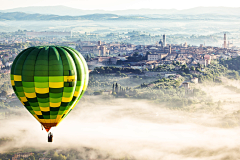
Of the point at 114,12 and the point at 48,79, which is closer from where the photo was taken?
the point at 48,79

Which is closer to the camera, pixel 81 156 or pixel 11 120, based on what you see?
pixel 81 156

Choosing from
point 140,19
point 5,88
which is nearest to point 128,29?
point 140,19

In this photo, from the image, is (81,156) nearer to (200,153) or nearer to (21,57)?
(200,153)

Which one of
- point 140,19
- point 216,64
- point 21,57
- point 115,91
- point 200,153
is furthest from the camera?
point 140,19

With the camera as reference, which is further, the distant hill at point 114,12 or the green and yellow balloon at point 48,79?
the distant hill at point 114,12

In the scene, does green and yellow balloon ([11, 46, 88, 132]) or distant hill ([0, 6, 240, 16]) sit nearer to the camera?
green and yellow balloon ([11, 46, 88, 132])

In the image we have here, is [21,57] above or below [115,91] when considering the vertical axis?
above

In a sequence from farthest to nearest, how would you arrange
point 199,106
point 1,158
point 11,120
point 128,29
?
point 128,29 → point 199,106 → point 11,120 → point 1,158
